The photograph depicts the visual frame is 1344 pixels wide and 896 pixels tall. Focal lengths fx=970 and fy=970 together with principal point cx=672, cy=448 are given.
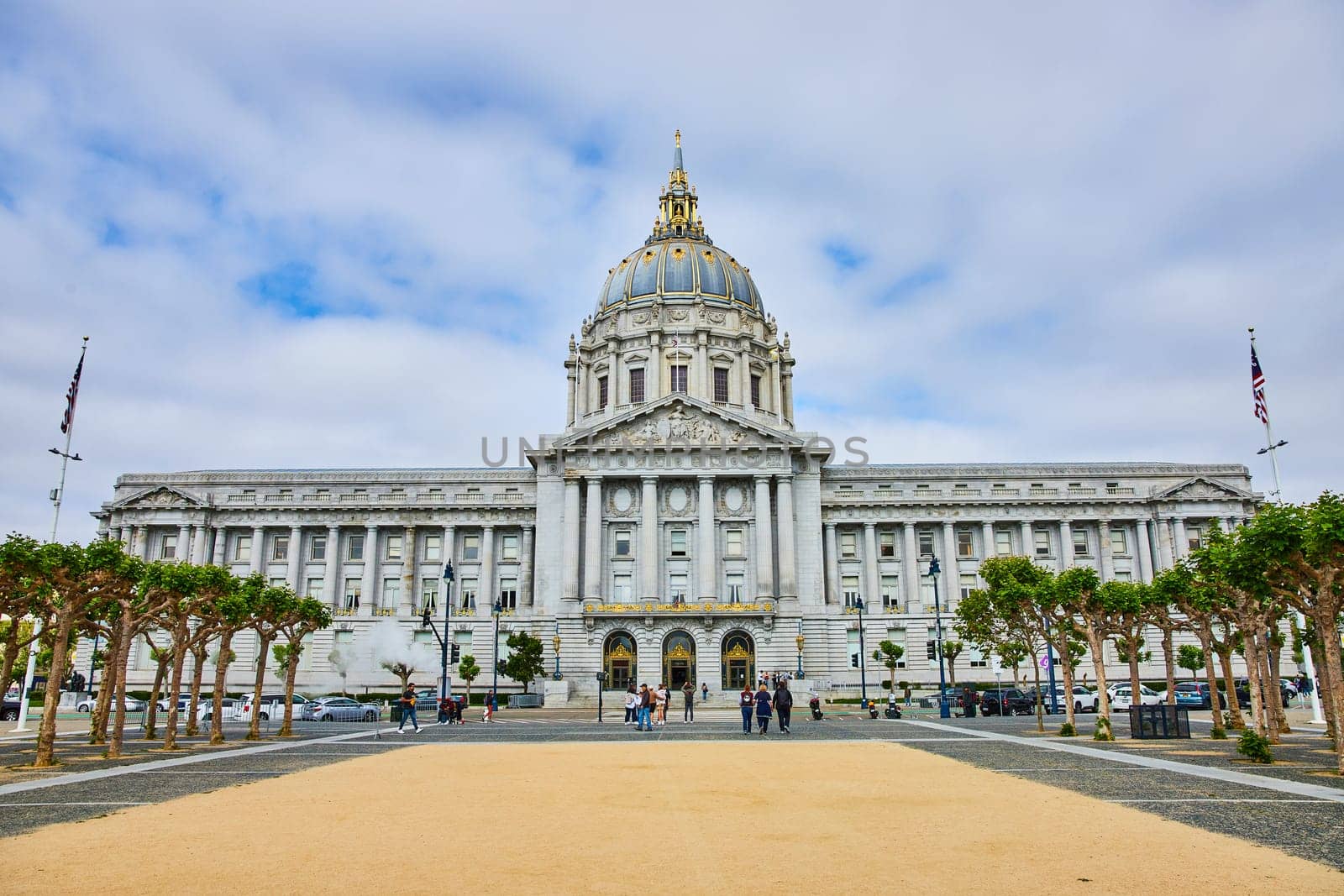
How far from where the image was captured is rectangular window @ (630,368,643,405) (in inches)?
3789

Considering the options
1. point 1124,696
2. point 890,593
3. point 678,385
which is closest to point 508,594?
point 678,385

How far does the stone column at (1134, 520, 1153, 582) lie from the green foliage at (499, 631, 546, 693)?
174 ft

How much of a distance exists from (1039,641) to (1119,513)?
55.5 feet

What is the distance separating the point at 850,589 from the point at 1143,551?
86.8 feet

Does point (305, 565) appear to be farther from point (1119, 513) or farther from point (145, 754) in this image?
point (1119, 513)

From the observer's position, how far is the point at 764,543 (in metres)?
75.2

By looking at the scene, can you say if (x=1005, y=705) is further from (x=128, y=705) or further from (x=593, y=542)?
(x=128, y=705)

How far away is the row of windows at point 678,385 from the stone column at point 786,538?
59.8ft

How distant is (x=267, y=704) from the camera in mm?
60719

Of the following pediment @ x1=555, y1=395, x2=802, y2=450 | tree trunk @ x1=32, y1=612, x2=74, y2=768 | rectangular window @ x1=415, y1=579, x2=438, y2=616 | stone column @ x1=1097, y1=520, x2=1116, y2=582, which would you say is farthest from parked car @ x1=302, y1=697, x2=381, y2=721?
stone column @ x1=1097, y1=520, x2=1116, y2=582

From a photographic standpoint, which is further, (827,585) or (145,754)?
(827,585)

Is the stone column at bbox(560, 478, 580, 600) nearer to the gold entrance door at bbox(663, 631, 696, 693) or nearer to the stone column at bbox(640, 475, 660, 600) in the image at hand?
the stone column at bbox(640, 475, 660, 600)

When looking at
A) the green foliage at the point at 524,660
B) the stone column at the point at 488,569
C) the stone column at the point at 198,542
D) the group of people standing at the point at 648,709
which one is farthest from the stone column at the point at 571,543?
the stone column at the point at 198,542

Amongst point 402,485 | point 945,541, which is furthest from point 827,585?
point 402,485
